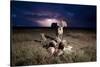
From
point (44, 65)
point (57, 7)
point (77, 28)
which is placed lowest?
point (44, 65)

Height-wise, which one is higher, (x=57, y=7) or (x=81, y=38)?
(x=57, y=7)

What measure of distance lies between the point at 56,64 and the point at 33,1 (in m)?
0.98

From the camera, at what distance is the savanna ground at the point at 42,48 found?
8.35ft

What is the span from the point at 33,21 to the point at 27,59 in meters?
0.55

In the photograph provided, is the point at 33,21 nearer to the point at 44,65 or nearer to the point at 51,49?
the point at 51,49

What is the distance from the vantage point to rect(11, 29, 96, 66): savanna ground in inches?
100

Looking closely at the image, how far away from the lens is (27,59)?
2580 mm

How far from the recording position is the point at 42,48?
8.70 feet

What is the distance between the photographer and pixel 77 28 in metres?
2.83

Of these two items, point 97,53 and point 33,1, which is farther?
point 97,53
